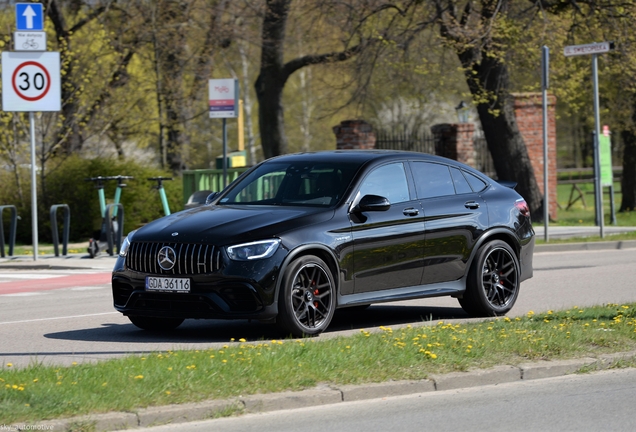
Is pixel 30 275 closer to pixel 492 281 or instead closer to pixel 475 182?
pixel 475 182

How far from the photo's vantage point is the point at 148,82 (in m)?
31.6

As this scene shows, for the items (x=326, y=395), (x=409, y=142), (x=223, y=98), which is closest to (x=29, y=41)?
(x=223, y=98)

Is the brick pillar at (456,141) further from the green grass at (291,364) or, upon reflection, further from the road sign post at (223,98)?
the green grass at (291,364)

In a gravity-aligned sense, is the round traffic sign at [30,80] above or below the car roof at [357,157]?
above

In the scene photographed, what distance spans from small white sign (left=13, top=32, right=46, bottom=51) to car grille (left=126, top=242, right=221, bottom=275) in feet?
34.4

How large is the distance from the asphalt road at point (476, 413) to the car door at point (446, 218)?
311cm

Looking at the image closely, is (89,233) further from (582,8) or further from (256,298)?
(256,298)

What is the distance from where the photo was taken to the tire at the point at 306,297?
987 cm

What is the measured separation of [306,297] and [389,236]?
117cm

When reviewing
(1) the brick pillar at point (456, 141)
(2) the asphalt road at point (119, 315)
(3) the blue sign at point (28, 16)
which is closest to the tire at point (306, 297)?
(2) the asphalt road at point (119, 315)

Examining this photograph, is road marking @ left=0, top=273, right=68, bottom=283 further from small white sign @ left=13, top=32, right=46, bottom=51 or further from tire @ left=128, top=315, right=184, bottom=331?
tire @ left=128, top=315, right=184, bottom=331

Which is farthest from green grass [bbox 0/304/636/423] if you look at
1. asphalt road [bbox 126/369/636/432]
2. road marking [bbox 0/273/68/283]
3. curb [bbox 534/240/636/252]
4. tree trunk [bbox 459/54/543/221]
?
tree trunk [bbox 459/54/543/221]

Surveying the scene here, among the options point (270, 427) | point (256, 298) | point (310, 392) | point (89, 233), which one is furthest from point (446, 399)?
point (89, 233)

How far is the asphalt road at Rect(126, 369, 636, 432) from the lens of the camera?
6.85 meters
